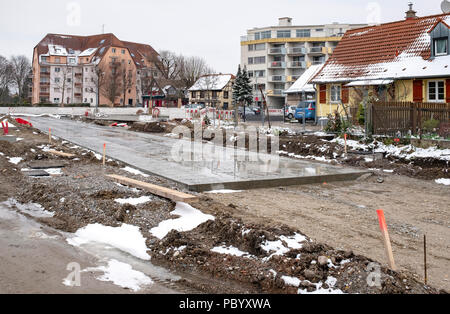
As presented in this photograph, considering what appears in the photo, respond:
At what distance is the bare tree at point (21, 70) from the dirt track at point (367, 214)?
351ft

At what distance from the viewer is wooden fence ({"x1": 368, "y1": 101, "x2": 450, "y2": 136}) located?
1819 cm

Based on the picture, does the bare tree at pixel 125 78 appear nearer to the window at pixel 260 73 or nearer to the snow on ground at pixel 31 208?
the window at pixel 260 73

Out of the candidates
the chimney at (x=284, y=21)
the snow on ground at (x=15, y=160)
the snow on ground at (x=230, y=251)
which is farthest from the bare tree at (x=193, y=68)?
the snow on ground at (x=230, y=251)

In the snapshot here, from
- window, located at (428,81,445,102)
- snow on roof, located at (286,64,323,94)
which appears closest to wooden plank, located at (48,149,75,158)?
window, located at (428,81,445,102)

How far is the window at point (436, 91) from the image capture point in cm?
2623

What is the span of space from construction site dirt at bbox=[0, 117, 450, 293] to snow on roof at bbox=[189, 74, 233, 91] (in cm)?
7155

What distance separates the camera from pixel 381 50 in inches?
1212

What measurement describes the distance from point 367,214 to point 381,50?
79.2 ft

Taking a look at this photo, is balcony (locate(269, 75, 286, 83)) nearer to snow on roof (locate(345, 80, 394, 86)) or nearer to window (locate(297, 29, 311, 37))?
window (locate(297, 29, 311, 37))

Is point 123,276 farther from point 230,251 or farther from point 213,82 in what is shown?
point 213,82

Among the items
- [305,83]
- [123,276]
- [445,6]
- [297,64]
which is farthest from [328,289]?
[297,64]
